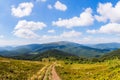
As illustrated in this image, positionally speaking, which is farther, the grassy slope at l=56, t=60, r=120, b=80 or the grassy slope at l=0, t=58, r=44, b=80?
the grassy slope at l=0, t=58, r=44, b=80

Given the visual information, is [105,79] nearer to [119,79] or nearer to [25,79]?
[119,79]

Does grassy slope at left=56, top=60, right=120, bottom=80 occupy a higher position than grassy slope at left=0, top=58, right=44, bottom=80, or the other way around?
grassy slope at left=0, top=58, right=44, bottom=80

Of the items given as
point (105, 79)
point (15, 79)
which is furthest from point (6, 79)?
point (105, 79)

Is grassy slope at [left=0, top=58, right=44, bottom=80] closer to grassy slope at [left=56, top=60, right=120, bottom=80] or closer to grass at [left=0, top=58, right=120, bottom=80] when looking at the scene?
grass at [left=0, top=58, right=120, bottom=80]

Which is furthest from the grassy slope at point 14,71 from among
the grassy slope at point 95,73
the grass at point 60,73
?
the grassy slope at point 95,73

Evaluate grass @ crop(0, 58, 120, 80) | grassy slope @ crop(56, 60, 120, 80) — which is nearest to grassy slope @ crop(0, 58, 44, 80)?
grass @ crop(0, 58, 120, 80)

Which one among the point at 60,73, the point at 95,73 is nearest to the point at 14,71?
the point at 60,73

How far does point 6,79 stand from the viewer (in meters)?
50.7

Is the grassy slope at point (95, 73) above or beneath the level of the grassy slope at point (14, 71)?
beneath

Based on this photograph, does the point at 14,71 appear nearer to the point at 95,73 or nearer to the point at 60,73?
the point at 60,73

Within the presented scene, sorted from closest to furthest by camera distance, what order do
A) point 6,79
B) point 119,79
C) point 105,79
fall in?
point 119,79 → point 105,79 → point 6,79

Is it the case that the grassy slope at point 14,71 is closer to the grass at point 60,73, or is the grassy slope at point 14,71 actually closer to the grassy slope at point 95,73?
the grass at point 60,73

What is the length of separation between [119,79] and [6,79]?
77.7 feet

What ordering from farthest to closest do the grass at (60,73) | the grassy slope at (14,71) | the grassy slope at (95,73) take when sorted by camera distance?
1. the grassy slope at (14,71)
2. the grass at (60,73)
3. the grassy slope at (95,73)
